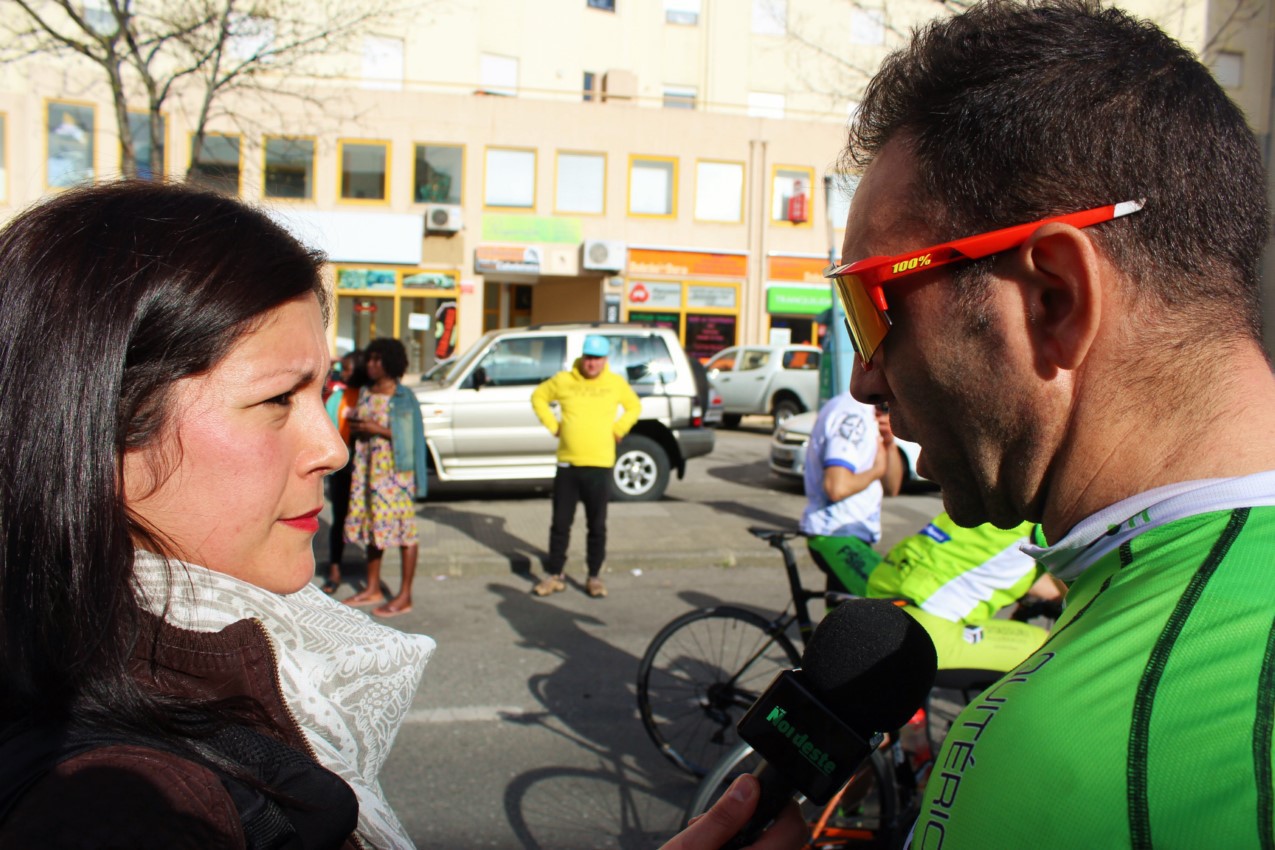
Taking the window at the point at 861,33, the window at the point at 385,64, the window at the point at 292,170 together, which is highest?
the window at the point at 861,33

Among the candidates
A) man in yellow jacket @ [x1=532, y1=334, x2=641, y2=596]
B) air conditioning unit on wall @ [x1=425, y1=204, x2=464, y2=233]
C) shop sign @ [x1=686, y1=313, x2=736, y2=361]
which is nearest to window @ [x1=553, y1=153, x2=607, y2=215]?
air conditioning unit on wall @ [x1=425, y1=204, x2=464, y2=233]

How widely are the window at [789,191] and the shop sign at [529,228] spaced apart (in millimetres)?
5465

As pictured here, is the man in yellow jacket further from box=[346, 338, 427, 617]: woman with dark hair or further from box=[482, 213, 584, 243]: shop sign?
box=[482, 213, 584, 243]: shop sign

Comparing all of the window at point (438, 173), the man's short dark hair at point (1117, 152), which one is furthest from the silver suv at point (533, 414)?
the window at point (438, 173)

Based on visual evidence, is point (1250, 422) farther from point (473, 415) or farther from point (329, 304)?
point (473, 415)

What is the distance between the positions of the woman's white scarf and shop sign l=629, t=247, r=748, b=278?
24.5 metres

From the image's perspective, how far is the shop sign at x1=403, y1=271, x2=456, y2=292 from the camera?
2455cm

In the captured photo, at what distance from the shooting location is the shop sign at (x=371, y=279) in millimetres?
24266

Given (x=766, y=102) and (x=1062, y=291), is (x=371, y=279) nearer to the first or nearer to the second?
(x=766, y=102)

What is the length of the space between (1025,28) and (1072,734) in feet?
2.84

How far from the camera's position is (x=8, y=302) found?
117 centimetres

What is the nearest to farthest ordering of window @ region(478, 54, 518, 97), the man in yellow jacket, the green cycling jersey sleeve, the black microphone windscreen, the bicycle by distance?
the green cycling jersey sleeve < the black microphone windscreen < the bicycle < the man in yellow jacket < window @ region(478, 54, 518, 97)

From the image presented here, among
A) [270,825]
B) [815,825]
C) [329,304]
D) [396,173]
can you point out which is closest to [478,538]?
[815,825]

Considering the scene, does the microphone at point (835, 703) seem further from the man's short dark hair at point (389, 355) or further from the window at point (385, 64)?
the window at point (385, 64)
